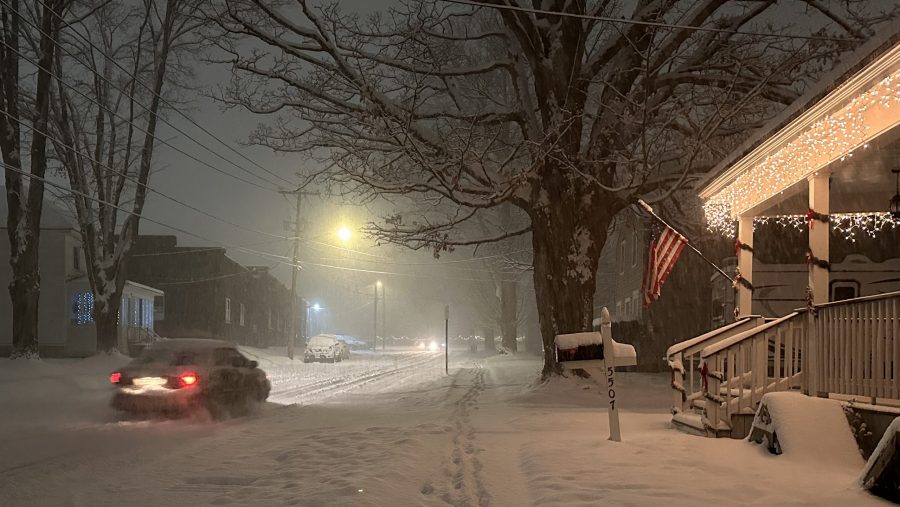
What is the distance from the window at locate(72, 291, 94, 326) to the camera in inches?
1647

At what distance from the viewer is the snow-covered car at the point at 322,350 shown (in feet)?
155

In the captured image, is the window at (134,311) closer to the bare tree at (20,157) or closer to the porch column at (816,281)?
the bare tree at (20,157)

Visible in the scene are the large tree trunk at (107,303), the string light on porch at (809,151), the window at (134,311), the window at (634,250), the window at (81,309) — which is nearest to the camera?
the string light on porch at (809,151)

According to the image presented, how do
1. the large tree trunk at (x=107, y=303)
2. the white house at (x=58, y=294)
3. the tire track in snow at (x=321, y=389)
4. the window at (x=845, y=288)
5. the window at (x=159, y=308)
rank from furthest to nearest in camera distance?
1. the window at (x=159, y=308)
2. the white house at (x=58, y=294)
3. the large tree trunk at (x=107, y=303)
4. the tire track in snow at (x=321, y=389)
5. the window at (x=845, y=288)

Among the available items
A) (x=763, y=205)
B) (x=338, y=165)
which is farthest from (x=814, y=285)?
(x=338, y=165)

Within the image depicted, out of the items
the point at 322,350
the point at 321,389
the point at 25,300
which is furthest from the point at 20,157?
the point at 322,350

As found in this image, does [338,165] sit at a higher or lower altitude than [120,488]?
higher

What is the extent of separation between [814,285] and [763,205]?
2573 millimetres

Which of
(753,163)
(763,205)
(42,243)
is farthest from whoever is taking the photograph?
(42,243)

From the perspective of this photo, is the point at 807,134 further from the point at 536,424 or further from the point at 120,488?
the point at 120,488

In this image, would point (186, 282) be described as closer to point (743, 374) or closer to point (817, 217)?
point (743, 374)

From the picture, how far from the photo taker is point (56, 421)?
14875 millimetres

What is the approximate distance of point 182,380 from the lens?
1384 cm

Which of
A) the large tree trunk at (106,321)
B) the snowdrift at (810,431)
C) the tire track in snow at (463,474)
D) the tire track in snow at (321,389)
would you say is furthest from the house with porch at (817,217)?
the large tree trunk at (106,321)
